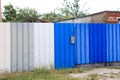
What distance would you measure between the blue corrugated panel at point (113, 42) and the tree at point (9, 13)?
23.3 meters

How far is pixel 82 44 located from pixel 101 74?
71.9 inches

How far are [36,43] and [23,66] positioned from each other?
1.02m

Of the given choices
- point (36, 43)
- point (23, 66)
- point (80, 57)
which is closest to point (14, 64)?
point (23, 66)

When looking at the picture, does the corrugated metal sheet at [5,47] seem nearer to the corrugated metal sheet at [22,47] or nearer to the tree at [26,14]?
the corrugated metal sheet at [22,47]

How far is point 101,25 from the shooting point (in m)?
11.4

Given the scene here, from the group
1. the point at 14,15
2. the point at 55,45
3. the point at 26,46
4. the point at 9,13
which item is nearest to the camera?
the point at 26,46

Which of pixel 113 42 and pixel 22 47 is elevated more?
pixel 113 42

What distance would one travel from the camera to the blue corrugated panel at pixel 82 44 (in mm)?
10852

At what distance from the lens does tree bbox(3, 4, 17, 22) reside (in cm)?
3350

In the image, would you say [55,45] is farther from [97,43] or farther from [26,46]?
[97,43]

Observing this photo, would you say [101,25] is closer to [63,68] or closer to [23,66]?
[63,68]

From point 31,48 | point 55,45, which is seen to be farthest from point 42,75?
point 55,45

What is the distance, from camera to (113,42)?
456 inches

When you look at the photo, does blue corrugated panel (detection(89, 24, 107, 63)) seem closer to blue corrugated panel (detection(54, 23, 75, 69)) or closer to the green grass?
blue corrugated panel (detection(54, 23, 75, 69))
